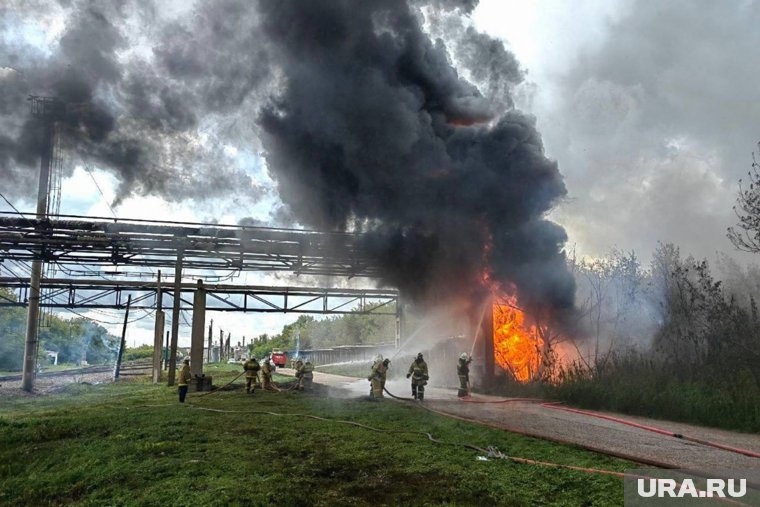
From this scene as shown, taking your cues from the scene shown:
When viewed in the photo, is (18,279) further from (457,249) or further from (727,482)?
(727,482)

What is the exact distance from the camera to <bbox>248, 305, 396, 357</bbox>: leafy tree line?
58.7 meters

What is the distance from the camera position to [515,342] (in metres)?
20.0

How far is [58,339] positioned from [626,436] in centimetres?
10257

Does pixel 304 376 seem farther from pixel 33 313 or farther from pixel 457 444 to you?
pixel 33 313

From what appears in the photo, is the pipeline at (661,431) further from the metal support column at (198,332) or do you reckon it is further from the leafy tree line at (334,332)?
the leafy tree line at (334,332)

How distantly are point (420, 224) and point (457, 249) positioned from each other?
163 centimetres

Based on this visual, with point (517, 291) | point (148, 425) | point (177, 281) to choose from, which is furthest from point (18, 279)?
point (517, 291)

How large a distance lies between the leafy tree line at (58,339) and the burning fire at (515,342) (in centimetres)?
4859

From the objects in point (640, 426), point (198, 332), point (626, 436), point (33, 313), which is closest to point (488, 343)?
point (640, 426)

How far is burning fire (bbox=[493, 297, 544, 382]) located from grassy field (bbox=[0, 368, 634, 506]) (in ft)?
26.4

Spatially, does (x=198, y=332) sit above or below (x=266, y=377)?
above

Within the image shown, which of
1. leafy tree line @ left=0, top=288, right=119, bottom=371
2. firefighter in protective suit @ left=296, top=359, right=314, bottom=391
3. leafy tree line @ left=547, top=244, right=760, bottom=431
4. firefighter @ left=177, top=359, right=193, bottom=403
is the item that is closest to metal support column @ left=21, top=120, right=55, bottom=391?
firefighter @ left=177, top=359, right=193, bottom=403

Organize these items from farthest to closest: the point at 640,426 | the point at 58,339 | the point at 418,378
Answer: the point at 58,339 → the point at 418,378 → the point at 640,426

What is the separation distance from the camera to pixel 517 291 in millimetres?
18656
